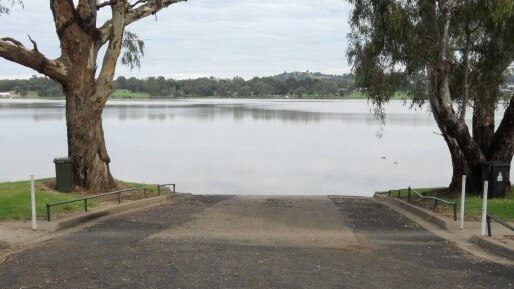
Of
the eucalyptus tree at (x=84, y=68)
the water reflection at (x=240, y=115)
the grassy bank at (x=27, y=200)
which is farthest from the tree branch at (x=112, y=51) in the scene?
the water reflection at (x=240, y=115)

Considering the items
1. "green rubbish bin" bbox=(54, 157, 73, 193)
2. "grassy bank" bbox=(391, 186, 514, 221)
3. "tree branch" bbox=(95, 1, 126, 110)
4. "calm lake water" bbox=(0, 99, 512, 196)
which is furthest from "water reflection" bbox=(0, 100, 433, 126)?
"green rubbish bin" bbox=(54, 157, 73, 193)

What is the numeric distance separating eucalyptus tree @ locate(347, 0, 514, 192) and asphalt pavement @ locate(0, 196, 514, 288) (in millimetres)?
4247

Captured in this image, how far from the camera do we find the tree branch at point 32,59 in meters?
13.9

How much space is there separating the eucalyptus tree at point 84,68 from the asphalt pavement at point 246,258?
413 cm

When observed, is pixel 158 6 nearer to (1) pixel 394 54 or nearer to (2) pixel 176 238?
A: (1) pixel 394 54

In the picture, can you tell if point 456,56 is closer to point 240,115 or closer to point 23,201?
point 23,201

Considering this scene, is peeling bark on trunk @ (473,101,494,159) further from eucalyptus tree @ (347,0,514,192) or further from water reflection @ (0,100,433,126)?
water reflection @ (0,100,433,126)

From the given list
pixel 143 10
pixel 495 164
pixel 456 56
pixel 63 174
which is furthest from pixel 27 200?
pixel 456 56

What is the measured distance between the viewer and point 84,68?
15.3 m

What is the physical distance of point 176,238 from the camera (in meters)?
9.46

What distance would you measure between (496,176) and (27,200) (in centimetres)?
1141

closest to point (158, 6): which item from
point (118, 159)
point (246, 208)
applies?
point (246, 208)

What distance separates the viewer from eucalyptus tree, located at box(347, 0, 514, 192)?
13828 millimetres

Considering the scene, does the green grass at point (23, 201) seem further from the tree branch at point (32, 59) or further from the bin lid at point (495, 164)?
the bin lid at point (495, 164)
